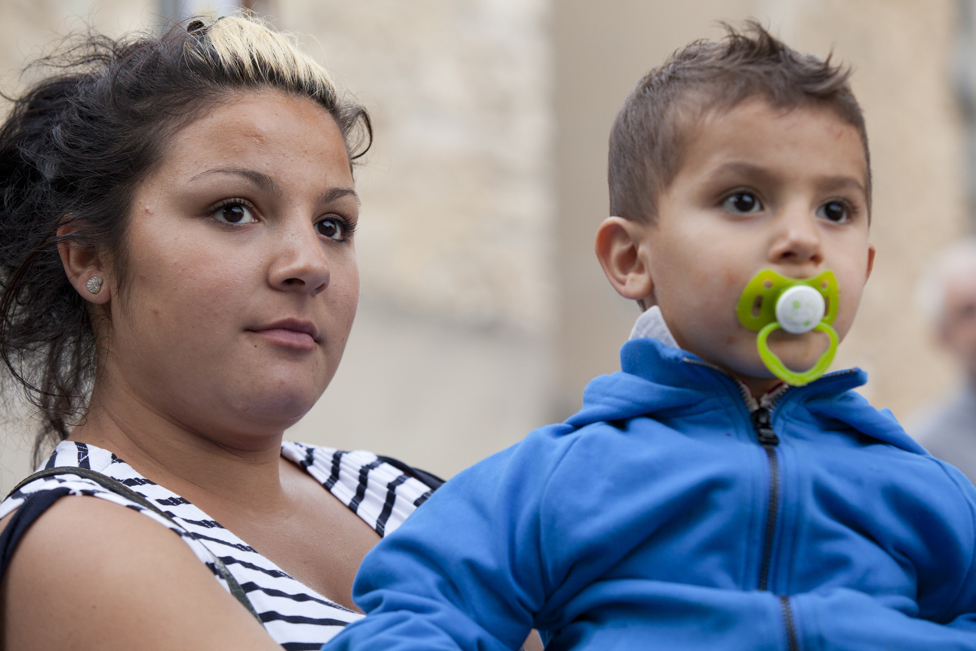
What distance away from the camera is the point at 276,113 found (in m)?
1.69

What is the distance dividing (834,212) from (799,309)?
0.63ft

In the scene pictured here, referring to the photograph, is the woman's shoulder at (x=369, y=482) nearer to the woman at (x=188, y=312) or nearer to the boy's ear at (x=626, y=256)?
the woman at (x=188, y=312)

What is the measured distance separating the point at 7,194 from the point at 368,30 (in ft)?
13.9

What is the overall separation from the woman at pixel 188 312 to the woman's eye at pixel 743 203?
2.21 ft

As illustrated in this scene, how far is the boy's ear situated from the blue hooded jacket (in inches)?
4.5

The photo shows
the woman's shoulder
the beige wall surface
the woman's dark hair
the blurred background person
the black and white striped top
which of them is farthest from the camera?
the beige wall surface

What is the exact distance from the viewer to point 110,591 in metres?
1.25

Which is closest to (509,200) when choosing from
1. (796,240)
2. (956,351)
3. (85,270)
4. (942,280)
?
(942,280)

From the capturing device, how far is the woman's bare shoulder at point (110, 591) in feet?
4.08

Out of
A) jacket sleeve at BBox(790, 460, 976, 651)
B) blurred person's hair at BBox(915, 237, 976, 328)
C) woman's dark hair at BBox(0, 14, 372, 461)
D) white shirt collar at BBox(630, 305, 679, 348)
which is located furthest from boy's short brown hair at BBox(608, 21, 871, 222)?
blurred person's hair at BBox(915, 237, 976, 328)

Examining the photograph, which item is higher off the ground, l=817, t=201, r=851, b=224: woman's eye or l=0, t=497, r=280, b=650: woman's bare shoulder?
l=817, t=201, r=851, b=224: woman's eye

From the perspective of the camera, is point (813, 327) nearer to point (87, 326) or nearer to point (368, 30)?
point (87, 326)

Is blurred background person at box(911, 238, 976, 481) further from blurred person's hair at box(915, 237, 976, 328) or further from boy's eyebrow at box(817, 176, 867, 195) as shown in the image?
boy's eyebrow at box(817, 176, 867, 195)

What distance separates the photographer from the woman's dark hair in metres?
1.65
